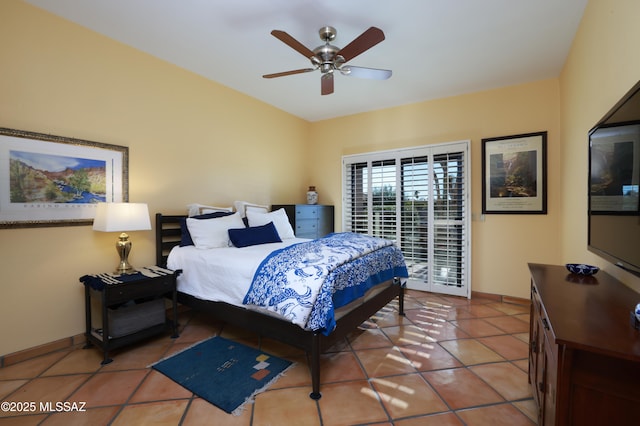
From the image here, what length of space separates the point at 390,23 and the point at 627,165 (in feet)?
6.57

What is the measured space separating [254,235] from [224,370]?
53.9 inches

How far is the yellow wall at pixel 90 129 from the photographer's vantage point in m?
2.25

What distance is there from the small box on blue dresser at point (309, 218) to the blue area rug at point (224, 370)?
210cm

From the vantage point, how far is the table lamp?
2408 mm

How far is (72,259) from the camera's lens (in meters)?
2.53

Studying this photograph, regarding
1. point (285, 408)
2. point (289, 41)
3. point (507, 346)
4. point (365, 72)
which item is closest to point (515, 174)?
point (507, 346)

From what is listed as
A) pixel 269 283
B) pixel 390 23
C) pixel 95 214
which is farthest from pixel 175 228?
pixel 390 23

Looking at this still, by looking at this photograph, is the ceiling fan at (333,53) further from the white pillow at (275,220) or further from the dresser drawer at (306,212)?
the dresser drawer at (306,212)

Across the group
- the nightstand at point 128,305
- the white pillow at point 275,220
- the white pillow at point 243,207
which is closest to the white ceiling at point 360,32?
the white pillow at point 243,207

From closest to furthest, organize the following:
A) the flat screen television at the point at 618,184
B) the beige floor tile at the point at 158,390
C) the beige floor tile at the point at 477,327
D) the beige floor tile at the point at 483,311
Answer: the flat screen television at the point at 618,184 → the beige floor tile at the point at 158,390 → the beige floor tile at the point at 477,327 → the beige floor tile at the point at 483,311

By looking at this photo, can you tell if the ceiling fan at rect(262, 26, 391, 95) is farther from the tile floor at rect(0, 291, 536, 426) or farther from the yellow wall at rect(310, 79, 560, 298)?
the tile floor at rect(0, 291, 536, 426)

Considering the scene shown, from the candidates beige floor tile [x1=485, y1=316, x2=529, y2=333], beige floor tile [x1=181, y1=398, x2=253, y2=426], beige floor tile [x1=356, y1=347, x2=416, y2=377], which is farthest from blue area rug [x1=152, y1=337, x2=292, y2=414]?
beige floor tile [x1=485, y1=316, x2=529, y2=333]

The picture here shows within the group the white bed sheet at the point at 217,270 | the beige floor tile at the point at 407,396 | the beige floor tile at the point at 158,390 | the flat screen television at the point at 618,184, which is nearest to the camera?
the flat screen television at the point at 618,184

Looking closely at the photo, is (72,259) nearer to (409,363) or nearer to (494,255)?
(409,363)
